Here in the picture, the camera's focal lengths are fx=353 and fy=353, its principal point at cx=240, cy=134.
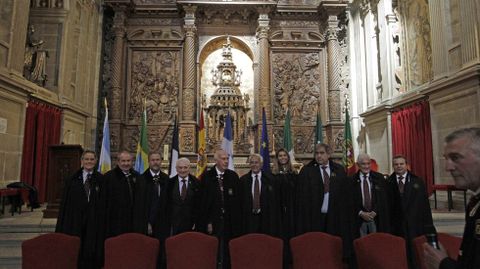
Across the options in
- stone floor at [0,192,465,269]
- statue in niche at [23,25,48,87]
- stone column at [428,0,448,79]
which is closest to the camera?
stone floor at [0,192,465,269]

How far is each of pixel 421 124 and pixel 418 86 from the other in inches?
51.0

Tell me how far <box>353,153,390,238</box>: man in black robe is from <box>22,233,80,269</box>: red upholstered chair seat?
3087 mm

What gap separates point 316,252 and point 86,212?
2577mm

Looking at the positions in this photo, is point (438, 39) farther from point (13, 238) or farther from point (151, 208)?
point (13, 238)

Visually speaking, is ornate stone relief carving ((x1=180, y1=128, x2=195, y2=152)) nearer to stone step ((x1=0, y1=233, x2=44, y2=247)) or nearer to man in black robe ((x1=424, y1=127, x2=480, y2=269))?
stone step ((x1=0, y1=233, x2=44, y2=247))

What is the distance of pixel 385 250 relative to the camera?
3057 millimetres

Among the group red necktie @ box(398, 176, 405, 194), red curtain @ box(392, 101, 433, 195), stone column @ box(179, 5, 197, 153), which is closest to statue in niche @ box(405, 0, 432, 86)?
red curtain @ box(392, 101, 433, 195)

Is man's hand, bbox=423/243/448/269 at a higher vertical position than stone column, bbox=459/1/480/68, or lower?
lower

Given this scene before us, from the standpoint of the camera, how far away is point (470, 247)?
1.35 metres

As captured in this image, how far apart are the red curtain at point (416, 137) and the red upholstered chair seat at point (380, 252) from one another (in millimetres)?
6065

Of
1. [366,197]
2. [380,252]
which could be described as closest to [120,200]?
[380,252]

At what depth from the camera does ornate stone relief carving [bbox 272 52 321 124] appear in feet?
41.9

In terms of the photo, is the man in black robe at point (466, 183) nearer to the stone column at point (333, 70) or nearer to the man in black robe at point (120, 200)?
the man in black robe at point (120, 200)

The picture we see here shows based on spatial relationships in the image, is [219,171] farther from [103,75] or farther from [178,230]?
[103,75]
